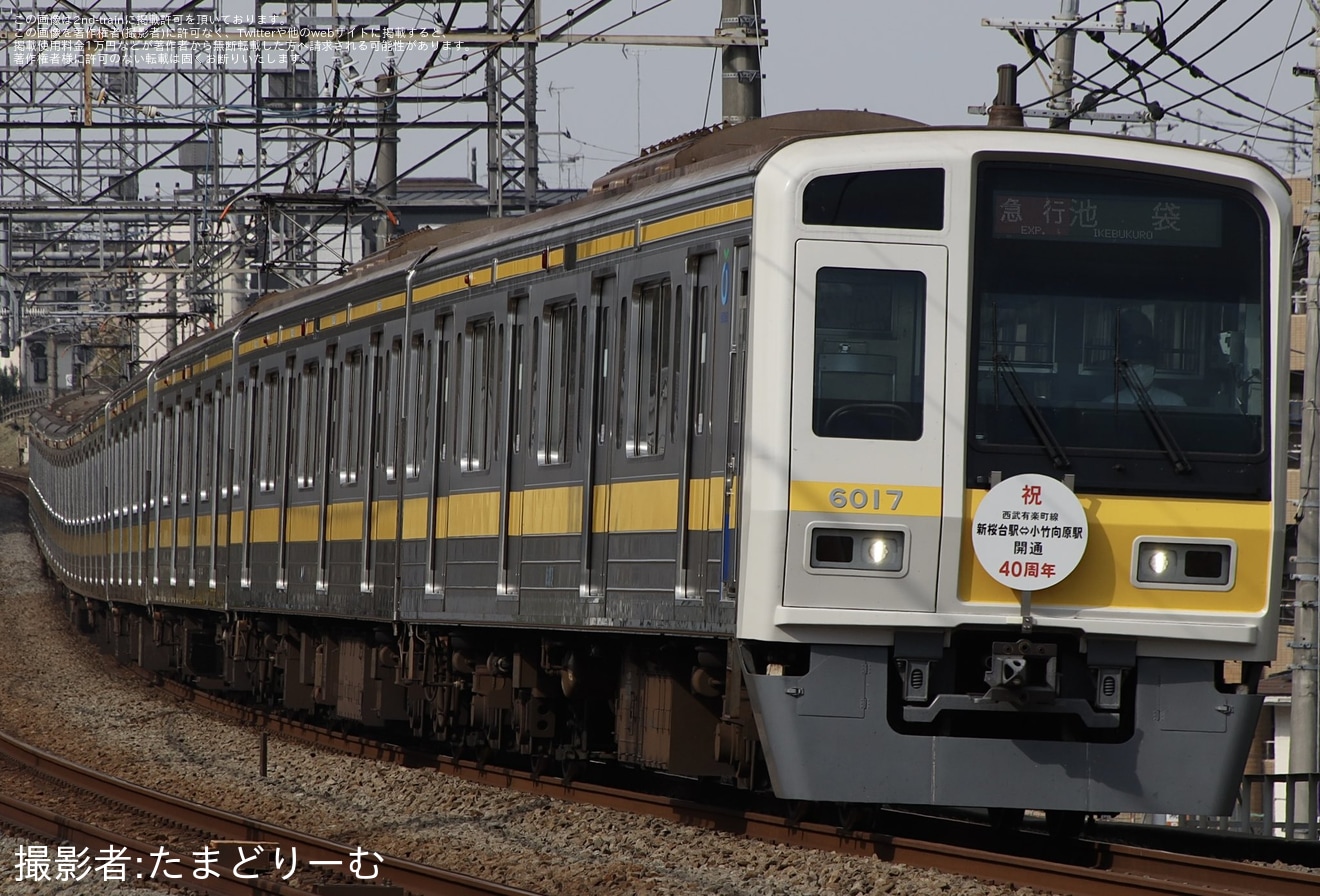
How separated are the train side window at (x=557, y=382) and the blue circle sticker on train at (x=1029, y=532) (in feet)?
9.90

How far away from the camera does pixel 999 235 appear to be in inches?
342

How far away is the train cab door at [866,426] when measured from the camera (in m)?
8.45

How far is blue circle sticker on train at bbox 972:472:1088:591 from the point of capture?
27.7 ft

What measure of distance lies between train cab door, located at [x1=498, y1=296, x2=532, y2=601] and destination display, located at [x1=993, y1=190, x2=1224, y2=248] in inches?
141

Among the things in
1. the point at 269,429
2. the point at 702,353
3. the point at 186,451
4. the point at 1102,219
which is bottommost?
the point at 186,451

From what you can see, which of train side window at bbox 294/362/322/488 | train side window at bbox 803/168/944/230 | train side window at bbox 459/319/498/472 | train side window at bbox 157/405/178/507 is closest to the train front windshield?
train side window at bbox 803/168/944/230

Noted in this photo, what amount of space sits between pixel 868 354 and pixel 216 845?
4268mm

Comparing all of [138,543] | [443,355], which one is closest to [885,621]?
[443,355]

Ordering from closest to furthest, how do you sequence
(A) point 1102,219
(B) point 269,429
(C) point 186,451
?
(A) point 1102,219, (B) point 269,429, (C) point 186,451

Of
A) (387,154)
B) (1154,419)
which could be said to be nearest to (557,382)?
(1154,419)

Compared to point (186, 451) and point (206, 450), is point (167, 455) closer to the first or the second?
point (186, 451)

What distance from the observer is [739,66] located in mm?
13984

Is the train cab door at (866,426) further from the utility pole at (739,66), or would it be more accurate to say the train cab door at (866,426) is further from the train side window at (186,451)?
the train side window at (186,451)

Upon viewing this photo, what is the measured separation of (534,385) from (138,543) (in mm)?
14334
